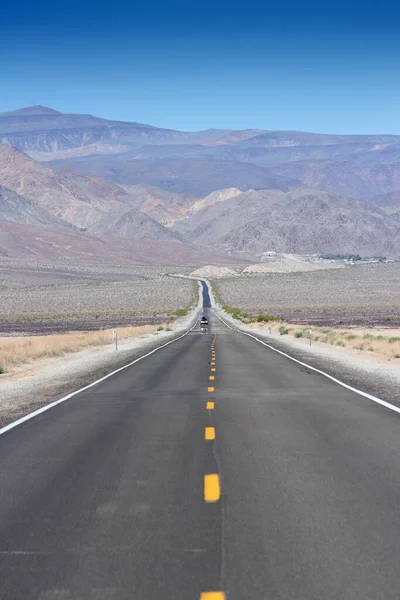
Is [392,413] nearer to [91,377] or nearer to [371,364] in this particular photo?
[91,377]

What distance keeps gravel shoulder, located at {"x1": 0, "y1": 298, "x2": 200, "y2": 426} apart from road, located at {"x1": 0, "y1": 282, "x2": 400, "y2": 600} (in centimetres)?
186

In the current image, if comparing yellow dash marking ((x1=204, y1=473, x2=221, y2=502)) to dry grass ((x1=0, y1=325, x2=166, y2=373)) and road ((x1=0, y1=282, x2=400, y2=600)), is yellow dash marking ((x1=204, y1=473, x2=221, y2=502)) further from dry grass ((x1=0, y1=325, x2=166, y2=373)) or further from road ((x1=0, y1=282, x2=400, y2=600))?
dry grass ((x1=0, y1=325, x2=166, y2=373))

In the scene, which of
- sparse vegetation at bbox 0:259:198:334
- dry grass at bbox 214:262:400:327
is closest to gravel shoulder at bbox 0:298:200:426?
sparse vegetation at bbox 0:259:198:334

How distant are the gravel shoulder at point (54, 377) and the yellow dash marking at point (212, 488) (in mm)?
5896

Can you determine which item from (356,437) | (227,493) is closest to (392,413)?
(356,437)

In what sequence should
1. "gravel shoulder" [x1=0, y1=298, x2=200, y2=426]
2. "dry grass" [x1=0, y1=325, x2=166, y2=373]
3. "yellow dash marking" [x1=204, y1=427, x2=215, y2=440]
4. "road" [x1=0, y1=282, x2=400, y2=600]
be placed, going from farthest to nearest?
1. "dry grass" [x1=0, y1=325, x2=166, y2=373]
2. "gravel shoulder" [x1=0, y1=298, x2=200, y2=426]
3. "yellow dash marking" [x1=204, y1=427, x2=215, y2=440]
4. "road" [x1=0, y1=282, x2=400, y2=600]

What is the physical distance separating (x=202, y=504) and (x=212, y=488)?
64 cm

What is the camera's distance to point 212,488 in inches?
332

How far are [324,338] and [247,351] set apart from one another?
426 inches

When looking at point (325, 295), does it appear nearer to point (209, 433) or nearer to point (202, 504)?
point (209, 433)

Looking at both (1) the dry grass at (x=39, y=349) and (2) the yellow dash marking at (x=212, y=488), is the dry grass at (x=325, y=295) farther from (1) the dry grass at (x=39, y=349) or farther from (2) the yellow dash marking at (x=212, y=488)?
(2) the yellow dash marking at (x=212, y=488)

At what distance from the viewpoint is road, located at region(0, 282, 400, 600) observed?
18.9 feet

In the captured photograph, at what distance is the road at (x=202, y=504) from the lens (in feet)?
18.9

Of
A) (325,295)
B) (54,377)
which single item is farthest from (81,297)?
(54,377)
